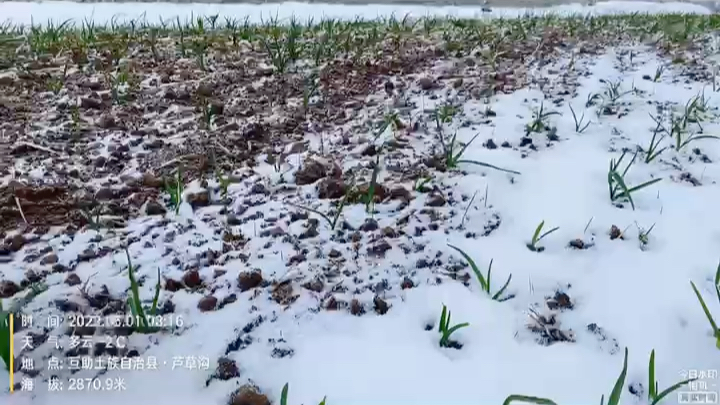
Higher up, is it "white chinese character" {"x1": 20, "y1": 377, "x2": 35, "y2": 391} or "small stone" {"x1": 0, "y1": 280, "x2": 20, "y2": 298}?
"small stone" {"x1": 0, "y1": 280, "x2": 20, "y2": 298}

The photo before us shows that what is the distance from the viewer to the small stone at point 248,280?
162 cm

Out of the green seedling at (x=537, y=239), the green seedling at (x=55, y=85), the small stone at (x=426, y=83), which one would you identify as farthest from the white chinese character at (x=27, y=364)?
the small stone at (x=426, y=83)

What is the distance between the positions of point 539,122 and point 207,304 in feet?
5.34

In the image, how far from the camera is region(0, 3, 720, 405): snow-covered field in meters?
1.38

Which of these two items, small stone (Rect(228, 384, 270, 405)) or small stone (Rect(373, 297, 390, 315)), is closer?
small stone (Rect(228, 384, 270, 405))

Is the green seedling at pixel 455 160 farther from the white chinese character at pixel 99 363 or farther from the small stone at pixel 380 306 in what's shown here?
the white chinese character at pixel 99 363

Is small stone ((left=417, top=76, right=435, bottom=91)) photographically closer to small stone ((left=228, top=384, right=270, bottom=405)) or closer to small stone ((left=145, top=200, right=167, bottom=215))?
small stone ((left=145, top=200, right=167, bottom=215))

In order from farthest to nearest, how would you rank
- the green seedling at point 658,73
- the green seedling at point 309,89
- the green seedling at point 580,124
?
1. the green seedling at point 658,73
2. the green seedling at point 309,89
3. the green seedling at point 580,124

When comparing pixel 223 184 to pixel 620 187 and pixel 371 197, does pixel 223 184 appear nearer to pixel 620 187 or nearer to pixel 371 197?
pixel 371 197

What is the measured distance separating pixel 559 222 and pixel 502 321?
1.73ft

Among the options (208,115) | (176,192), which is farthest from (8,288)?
(208,115)

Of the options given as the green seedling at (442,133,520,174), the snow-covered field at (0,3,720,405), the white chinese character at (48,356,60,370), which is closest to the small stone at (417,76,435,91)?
the snow-covered field at (0,3,720,405)

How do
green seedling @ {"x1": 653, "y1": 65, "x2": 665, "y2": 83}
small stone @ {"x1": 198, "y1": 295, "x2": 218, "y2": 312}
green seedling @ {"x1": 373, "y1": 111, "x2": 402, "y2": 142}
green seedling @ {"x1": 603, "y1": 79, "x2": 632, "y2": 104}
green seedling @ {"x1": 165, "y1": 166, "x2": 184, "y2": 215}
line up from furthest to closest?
green seedling @ {"x1": 653, "y1": 65, "x2": 665, "y2": 83} < green seedling @ {"x1": 603, "y1": 79, "x2": 632, "y2": 104} < green seedling @ {"x1": 373, "y1": 111, "x2": 402, "y2": 142} < green seedling @ {"x1": 165, "y1": 166, "x2": 184, "y2": 215} < small stone @ {"x1": 198, "y1": 295, "x2": 218, "y2": 312}

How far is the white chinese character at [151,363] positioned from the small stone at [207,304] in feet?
0.59
